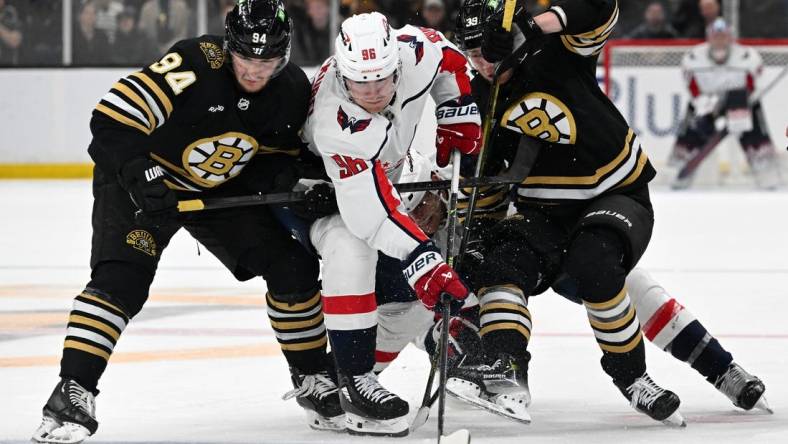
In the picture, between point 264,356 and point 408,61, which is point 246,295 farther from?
point 408,61

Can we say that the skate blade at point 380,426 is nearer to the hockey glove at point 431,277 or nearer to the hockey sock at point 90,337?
the hockey glove at point 431,277

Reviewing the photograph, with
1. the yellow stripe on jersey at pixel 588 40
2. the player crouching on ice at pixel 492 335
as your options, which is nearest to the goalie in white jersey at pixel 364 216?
the player crouching on ice at pixel 492 335

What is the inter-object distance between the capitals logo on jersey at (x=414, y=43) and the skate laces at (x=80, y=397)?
3.35ft

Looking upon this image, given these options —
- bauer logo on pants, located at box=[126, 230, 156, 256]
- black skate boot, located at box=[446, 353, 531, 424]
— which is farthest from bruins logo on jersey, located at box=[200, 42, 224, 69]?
black skate boot, located at box=[446, 353, 531, 424]

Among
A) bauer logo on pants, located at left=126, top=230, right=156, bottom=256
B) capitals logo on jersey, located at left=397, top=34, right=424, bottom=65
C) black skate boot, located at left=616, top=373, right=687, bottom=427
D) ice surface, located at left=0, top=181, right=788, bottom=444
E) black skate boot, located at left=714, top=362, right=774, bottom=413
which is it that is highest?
capitals logo on jersey, located at left=397, top=34, right=424, bottom=65

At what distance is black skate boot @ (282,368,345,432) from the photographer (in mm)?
3307

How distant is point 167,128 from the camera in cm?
326

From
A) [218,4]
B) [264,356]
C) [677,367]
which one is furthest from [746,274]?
[218,4]

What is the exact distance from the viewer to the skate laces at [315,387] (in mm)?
3354

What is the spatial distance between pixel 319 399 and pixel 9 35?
757 centimetres

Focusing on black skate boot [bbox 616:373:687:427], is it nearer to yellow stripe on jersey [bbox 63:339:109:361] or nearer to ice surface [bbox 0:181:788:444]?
ice surface [bbox 0:181:788:444]

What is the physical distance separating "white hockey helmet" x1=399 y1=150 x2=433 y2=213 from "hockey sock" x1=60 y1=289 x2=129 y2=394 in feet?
2.57

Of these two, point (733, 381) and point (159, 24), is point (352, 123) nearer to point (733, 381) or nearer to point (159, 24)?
point (733, 381)

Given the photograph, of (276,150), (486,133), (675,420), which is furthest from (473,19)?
(675,420)
